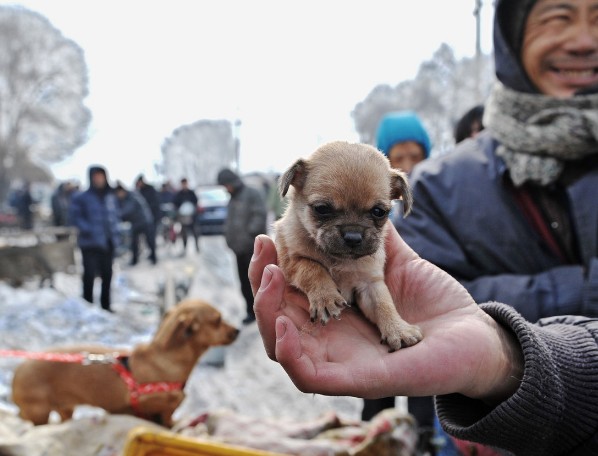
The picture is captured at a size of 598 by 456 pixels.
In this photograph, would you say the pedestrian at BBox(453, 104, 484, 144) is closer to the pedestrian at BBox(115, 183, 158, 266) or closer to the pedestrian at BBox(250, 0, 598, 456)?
the pedestrian at BBox(250, 0, 598, 456)

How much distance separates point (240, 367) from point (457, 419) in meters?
5.87

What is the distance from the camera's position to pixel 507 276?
2.38 meters

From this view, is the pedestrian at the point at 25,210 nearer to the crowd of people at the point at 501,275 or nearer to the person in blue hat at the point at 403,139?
the crowd of people at the point at 501,275

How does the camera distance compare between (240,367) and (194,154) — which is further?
(194,154)

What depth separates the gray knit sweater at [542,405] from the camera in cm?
148

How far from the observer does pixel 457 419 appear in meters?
1.62

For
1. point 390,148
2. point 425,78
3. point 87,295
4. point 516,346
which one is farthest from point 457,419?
point 425,78

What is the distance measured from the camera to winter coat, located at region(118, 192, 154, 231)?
1540 centimetres

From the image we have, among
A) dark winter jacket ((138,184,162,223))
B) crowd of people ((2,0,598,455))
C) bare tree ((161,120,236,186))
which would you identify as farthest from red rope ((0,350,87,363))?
bare tree ((161,120,236,186))

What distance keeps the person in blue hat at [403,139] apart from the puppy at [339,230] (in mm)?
2012

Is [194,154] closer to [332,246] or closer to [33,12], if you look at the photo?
[33,12]

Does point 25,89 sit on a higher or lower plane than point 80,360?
higher

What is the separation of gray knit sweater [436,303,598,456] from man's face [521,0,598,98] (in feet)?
4.68

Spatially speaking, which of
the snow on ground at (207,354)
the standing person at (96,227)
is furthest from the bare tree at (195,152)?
the standing person at (96,227)
